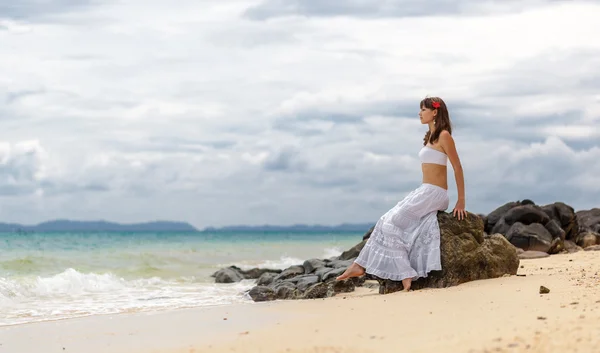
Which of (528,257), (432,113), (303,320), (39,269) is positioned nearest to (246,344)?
(303,320)

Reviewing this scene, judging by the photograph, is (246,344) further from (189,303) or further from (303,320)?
(189,303)

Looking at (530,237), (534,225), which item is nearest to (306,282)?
(530,237)

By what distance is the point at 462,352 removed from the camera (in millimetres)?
5484

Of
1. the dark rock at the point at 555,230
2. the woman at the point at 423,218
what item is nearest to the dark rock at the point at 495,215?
the dark rock at the point at 555,230

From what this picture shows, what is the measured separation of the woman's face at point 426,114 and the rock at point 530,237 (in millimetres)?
10115

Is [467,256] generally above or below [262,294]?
above

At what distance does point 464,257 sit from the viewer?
31.7 ft

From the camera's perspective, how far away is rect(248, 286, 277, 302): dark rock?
12362mm

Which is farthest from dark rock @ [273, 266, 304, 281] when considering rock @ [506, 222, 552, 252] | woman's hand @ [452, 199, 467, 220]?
woman's hand @ [452, 199, 467, 220]

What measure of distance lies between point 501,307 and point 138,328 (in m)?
4.10

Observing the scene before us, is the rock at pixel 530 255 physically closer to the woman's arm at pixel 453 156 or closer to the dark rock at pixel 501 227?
the dark rock at pixel 501 227

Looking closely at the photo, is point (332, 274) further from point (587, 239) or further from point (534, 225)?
point (587, 239)

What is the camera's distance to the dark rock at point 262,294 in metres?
12.4

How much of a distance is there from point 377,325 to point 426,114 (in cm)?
373
